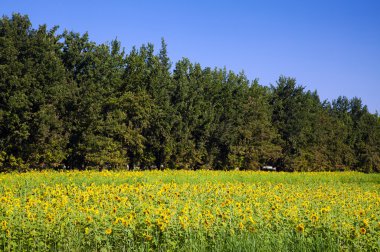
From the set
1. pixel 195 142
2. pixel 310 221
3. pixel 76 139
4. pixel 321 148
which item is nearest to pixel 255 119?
pixel 195 142

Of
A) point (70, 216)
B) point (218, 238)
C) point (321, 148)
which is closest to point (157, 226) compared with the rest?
point (218, 238)

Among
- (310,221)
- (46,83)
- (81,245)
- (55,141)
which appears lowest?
(81,245)

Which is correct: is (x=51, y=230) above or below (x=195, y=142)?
below

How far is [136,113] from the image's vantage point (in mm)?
29875

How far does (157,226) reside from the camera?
23.6 feet

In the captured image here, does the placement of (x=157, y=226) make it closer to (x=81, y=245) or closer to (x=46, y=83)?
(x=81, y=245)

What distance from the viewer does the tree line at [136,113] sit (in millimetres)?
24797

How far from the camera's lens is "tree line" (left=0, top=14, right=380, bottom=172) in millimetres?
24797

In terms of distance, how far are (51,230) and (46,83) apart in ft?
65.9

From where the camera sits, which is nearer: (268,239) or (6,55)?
(268,239)

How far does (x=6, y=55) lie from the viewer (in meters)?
24.1

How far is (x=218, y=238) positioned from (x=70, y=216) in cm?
272

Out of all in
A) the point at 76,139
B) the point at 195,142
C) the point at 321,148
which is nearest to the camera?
the point at 76,139

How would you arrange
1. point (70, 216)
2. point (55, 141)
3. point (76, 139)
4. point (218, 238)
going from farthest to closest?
point (76, 139)
point (55, 141)
point (70, 216)
point (218, 238)
